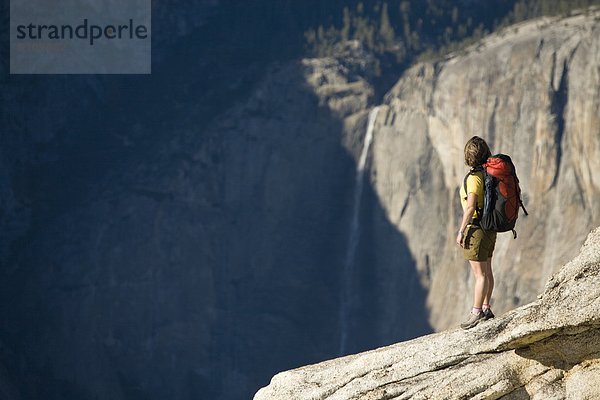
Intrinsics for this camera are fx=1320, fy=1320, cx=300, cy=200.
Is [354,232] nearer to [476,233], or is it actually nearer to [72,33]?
[72,33]

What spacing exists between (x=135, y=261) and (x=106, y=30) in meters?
17.0

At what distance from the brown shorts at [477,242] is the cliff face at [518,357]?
1.24 metres

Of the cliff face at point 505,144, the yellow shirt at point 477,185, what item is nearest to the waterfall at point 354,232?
the cliff face at point 505,144

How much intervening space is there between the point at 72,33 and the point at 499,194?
7599 centimetres

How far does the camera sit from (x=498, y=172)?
2295 cm

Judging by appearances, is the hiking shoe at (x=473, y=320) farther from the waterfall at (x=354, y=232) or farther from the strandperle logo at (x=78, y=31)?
the strandperle logo at (x=78, y=31)

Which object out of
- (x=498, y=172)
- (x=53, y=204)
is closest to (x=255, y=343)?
(x=53, y=204)

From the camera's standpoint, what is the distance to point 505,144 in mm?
89188

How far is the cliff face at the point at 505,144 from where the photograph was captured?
280 ft

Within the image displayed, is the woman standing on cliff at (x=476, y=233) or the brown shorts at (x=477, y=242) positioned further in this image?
A: the brown shorts at (x=477, y=242)

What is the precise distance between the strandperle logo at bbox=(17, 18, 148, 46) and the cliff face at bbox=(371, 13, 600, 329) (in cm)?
2032

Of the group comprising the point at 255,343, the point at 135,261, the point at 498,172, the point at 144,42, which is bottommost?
the point at 255,343

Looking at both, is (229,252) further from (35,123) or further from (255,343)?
(35,123)

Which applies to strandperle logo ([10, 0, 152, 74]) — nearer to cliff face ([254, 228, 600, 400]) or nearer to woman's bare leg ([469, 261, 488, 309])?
cliff face ([254, 228, 600, 400])
